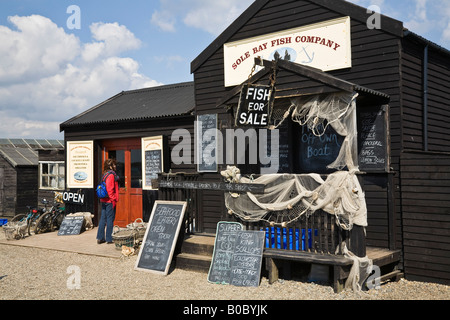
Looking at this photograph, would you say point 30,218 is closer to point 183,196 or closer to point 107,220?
point 107,220

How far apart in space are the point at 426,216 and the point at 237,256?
3.20m

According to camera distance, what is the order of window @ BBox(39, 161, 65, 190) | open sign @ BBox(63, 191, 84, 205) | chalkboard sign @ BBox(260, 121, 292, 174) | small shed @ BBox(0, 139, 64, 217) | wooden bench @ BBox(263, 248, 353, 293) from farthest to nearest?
small shed @ BBox(0, 139, 64, 217) → window @ BBox(39, 161, 65, 190) → open sign @ BBox(63, 191, 84, 205) → chalkboard sign @ BBox(260, 121, 292, 174) → wooden bench @ BBox(263, 248, 353, 293)

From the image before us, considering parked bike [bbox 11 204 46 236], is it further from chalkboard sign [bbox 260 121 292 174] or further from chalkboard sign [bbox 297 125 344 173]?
chalkboard sign [bbox 297 125 344 173]

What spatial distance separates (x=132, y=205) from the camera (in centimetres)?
1202

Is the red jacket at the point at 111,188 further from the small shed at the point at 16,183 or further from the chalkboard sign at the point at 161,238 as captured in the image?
the small shed at the point at 16,183

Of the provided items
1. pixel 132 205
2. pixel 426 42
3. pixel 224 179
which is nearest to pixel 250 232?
pixel 224 179

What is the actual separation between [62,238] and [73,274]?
12.0 ft

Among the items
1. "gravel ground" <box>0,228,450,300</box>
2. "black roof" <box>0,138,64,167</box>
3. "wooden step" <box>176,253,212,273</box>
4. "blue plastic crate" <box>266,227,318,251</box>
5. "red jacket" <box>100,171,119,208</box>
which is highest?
"black roof" <box>0,138,64,167</box>

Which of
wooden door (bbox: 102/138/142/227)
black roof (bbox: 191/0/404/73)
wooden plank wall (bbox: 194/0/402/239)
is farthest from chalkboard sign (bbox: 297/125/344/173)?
wooden door (bbox: 102/138/142/227)

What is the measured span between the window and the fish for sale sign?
8965mm

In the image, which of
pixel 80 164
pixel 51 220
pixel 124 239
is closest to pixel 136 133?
pixel 80 164

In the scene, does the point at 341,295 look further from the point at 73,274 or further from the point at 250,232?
the point at 73,274

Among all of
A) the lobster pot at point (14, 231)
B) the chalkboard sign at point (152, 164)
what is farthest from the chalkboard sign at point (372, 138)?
the lobster pot at point (14, 231)

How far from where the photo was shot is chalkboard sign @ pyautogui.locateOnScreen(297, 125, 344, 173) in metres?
8.54
